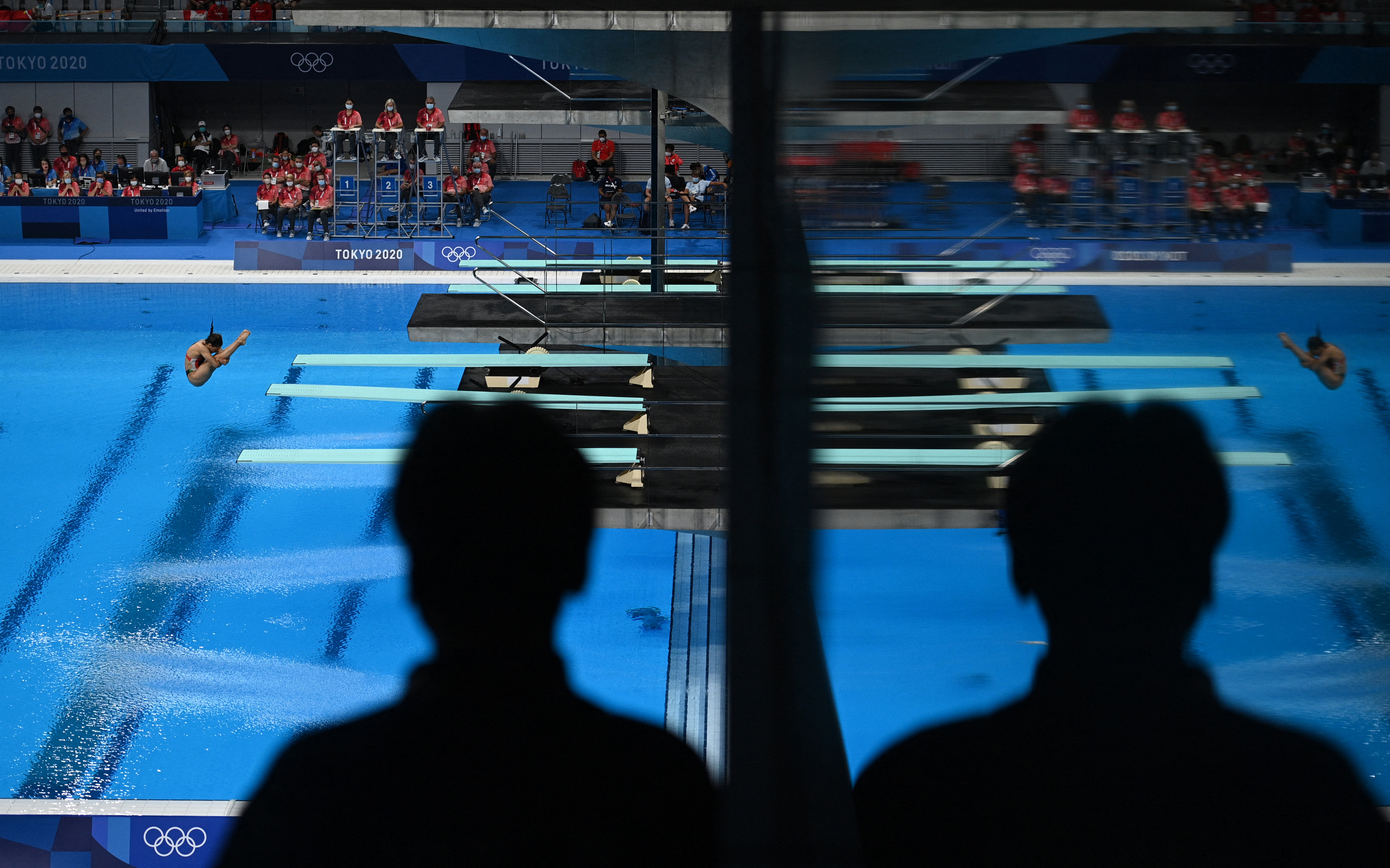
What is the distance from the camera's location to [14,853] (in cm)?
319

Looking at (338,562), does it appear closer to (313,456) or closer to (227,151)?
(313,456)

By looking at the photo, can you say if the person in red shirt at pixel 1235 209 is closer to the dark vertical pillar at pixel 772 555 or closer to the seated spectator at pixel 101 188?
the dark vertical pillar at pixel 772 555

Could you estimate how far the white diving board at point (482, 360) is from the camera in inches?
242

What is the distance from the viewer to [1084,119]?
14.2 inches

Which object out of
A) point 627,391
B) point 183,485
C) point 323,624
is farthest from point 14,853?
point 183,485

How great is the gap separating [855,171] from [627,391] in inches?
218

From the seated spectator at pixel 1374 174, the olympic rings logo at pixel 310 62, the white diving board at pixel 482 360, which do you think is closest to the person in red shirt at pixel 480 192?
the olympic rings logo at pixel 310 62

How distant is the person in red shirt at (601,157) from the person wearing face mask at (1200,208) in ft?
40.8

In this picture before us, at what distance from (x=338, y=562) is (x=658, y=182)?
248 centimetres

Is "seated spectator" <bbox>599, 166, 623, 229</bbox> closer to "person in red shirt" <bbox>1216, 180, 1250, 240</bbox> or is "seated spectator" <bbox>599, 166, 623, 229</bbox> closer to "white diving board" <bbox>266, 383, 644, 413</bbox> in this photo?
"white diving board" <bbox>266, 383, 644, 413</bbox>

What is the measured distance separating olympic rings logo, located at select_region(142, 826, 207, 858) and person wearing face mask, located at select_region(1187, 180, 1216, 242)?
3.31m

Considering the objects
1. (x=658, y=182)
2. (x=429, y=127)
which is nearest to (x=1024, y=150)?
(x=658, y=182)

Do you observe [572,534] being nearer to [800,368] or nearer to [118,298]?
[800,368]

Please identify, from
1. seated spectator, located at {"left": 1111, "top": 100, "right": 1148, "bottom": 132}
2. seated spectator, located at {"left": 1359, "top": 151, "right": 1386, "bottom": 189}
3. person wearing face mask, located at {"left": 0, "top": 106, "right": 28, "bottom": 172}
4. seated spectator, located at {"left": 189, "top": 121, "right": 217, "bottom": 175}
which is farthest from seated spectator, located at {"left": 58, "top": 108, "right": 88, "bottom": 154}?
seated spectator, located at {"left": 1111, "top": 100, "right": 1148, "bottom": 132}
